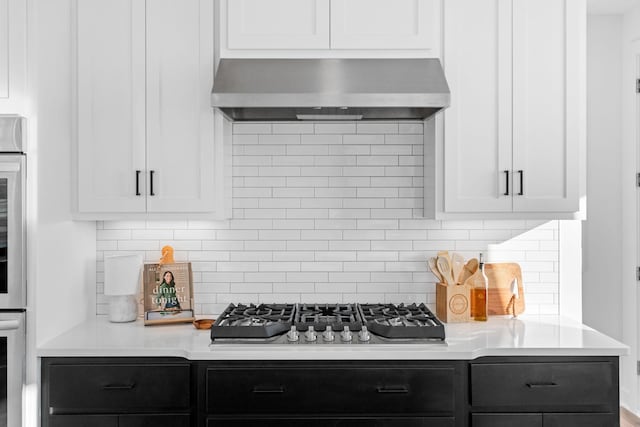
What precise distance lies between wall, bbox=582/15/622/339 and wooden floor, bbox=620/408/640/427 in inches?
19.6

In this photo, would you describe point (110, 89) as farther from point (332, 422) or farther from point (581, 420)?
point (581, 420)

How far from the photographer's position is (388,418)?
216 centimetres

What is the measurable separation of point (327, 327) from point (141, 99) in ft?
4.10

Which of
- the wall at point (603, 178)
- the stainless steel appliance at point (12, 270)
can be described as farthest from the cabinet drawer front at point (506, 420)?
the wall at point (603, 178)

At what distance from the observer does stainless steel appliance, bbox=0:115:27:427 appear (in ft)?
7.09

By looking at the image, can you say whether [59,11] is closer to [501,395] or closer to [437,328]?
[437,328]

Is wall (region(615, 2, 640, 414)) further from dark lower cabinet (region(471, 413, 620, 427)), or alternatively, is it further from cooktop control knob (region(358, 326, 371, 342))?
cooktop control knob (region(358, 326, 371, 342))

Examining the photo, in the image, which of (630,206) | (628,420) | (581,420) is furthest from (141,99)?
(628,420)

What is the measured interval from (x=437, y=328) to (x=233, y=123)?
1.39 metres

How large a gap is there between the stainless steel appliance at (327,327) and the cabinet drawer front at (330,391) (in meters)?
0.13

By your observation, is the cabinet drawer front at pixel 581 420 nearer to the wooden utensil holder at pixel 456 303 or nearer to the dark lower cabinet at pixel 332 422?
the dark lower cabinet at pixel 332 422

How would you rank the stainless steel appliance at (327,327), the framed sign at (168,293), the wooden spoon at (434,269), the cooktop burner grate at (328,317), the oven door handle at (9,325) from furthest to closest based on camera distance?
the wooden spoon at (434,269), the framed sign at (168,293), the cooktop burner grate at (328,317), the stainless steel appliance at (327,327), the oven door handle at (9,325)

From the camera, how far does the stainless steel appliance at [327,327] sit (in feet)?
7.39

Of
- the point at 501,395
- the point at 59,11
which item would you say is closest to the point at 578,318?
the point at 501,395
